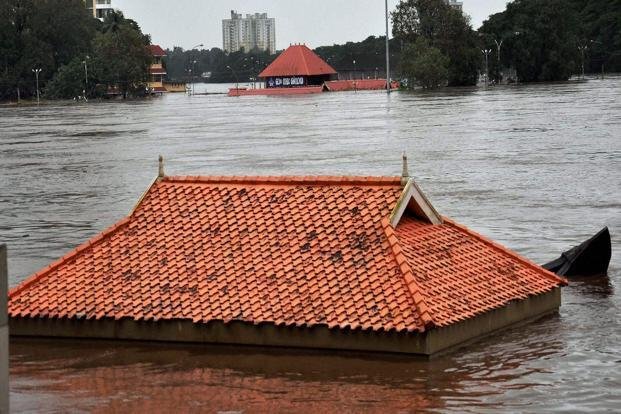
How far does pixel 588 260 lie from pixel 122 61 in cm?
16074

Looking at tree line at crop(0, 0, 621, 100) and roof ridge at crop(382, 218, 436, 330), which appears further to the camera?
tree line at crop(0, 0, 621, 100)

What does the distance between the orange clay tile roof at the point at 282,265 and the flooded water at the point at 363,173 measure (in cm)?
46

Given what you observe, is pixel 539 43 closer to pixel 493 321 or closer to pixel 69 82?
pixel 69 82

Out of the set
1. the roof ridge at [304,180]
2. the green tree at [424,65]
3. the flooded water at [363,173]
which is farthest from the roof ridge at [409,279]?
the green tree at [424,65]

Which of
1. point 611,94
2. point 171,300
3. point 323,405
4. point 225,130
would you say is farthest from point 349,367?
point 611,94

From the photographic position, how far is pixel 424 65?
158125mm

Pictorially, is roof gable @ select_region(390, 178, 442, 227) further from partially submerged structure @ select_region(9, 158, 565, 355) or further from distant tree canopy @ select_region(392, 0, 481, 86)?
distant tree canopy @ select_region(392, 0, 481, 86)

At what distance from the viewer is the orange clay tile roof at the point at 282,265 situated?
52.4 ft

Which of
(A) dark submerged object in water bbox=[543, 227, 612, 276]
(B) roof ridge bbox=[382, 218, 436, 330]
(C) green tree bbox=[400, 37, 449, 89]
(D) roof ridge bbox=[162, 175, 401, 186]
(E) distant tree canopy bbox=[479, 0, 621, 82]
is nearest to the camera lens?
(B) roof ridge bbox=[382, 218, 436, 330]

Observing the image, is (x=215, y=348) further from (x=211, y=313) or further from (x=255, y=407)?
(x=255, y=407)

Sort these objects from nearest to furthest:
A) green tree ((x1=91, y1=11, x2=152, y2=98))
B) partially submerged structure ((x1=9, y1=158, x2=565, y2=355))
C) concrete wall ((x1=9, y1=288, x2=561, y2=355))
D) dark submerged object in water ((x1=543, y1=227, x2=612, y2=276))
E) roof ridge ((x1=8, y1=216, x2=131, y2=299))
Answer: concrete wall ((x1=9, y1=288, x2=561, y2=355)), partially submerged structure ((x1=9, y1=158, x2=565, y2=355)), roof ridge ((x1=8, y1=216, x2=131, y2=299)), dark submerged object in water ((x1=543, y1=227, x2=612, y2=276)), green tree ((x1=91, y1=11, x2=152, y2=98))

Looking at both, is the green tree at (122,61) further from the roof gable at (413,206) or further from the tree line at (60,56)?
the roof gable at (413,206)

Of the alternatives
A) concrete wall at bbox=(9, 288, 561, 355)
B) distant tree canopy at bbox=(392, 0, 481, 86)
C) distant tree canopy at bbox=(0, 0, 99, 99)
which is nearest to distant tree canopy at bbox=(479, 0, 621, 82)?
distant tree canopy at bbox=(392, 0, 481, 86)

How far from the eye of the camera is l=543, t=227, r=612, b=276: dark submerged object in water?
2123 cm
